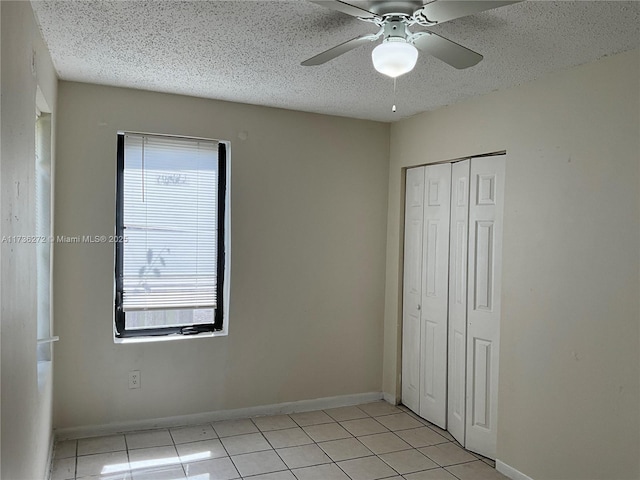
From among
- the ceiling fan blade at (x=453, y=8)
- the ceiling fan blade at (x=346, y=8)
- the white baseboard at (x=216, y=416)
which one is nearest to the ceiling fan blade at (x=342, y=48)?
the ceiling fan blade at (x=346, y=8)

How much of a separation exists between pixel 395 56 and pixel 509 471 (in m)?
2.60

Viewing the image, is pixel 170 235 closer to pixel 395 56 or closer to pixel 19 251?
pixel 19 251

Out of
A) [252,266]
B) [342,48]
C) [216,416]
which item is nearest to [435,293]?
[252,266]

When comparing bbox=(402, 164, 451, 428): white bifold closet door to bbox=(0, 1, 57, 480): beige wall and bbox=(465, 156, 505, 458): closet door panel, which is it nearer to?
bbox=(465, 156, 505, 458): closet door panel

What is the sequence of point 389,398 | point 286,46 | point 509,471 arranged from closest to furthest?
1. point 286,46
2. point 509,471
3. point 389,398

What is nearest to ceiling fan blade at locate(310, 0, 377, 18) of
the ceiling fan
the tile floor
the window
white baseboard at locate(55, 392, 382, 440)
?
the ceiling fan

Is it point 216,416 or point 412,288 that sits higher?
point 412,288

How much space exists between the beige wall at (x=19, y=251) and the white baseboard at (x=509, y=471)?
2598 millimetres

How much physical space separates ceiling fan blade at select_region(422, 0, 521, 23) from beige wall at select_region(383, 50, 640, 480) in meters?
1.26

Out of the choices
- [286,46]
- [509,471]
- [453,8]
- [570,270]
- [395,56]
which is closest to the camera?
[453,8]

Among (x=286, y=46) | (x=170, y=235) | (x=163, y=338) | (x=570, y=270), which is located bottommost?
(x=163, y=338)

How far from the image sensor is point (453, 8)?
70.9 inches

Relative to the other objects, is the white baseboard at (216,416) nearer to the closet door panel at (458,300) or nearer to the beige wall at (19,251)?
the closet door panel at (458,300)

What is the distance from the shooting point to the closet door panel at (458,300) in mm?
3686
